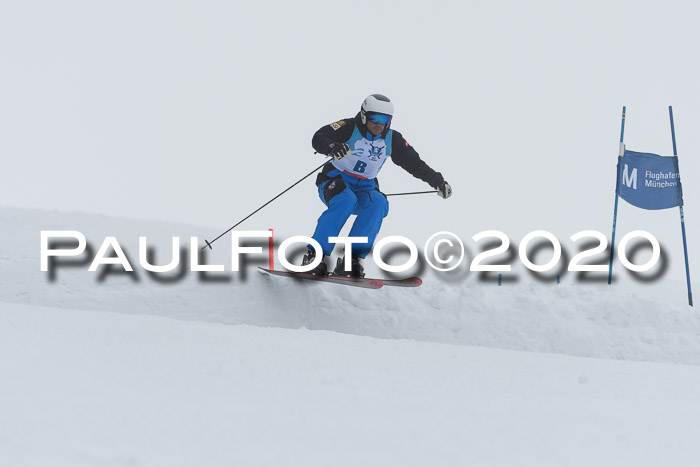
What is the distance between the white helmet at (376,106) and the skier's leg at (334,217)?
2.35 ft

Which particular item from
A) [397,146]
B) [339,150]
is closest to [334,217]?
[339,150]

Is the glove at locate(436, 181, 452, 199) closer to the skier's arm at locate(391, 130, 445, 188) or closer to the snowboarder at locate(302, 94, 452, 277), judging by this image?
the skier's arm at locate(391, 130, 445, 188)

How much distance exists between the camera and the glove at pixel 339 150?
6.17m

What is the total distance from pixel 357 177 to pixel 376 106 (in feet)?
2.39

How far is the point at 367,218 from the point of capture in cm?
674

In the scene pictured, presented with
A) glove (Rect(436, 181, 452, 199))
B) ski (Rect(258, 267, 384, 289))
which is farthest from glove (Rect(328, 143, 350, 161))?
glove (Rect(436, 181, 452, 199))

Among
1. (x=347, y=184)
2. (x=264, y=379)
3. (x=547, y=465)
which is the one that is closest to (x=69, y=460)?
(x=264, y=379)

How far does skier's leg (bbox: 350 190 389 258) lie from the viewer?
6.73 m

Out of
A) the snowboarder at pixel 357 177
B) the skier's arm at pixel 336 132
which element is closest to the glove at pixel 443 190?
the snowboarder at pixel 357 177

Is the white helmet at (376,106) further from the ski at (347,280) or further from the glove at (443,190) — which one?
the ski at (347,280)

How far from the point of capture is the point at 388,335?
22.5 ft

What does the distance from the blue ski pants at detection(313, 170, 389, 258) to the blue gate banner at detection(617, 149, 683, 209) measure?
3.87m

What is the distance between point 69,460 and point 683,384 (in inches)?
121

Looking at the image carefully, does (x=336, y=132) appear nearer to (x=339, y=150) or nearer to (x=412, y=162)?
(x=339, y=150)
